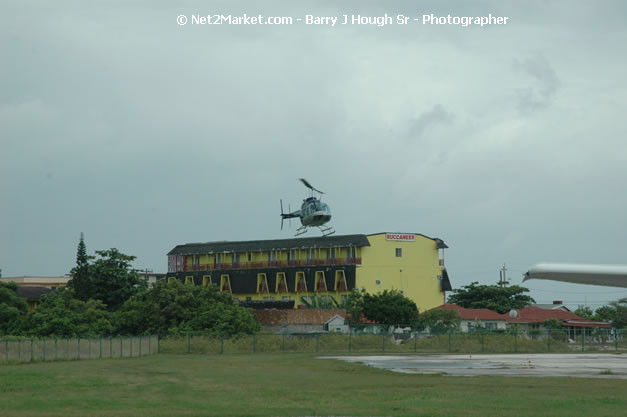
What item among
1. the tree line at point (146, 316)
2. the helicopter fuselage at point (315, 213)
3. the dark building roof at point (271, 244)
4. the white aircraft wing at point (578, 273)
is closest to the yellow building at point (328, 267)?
the dark building roof at point (271, 244)

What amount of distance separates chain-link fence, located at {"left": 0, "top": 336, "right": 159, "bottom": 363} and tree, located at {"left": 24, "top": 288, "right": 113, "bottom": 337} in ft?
40.0

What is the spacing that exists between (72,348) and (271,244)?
69092 millimetres

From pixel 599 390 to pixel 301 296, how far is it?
9566cm

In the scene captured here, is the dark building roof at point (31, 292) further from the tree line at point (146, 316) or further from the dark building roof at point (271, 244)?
the tree line at point (146, 316)

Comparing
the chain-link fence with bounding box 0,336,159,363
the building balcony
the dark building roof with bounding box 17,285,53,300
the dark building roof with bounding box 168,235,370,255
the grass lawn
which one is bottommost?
the grass lawn

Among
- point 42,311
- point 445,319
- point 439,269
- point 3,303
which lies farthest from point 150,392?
point 439,269

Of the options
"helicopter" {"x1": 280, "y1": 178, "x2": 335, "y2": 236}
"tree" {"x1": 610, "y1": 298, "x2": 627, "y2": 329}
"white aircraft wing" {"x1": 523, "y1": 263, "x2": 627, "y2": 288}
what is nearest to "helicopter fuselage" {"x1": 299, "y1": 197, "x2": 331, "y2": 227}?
"helicopter" {"x1": 280, "y1": 178, "x2": 335, "y2": 236}

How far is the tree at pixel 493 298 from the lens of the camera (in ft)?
433

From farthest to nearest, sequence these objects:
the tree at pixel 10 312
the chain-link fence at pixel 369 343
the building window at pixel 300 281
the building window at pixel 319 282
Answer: the building window at pixel 300 281 → the building window at pixel 319 282 → the tree at pixel 10 312 → the chain-link fence at pixel 369 343

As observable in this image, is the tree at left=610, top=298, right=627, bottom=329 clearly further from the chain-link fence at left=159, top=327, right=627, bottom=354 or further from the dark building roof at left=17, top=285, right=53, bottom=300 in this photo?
the dark building roof at left=17, top=285, right=53, bottom=300

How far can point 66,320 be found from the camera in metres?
82.2

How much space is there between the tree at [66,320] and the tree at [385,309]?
3057 centimetres

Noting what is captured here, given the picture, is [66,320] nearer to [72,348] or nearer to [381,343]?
[72,348]

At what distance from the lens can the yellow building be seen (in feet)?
405
